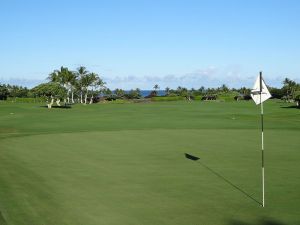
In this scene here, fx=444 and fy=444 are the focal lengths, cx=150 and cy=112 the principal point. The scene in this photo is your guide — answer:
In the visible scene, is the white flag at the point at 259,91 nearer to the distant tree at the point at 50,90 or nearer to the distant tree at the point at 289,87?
the distant tree at the point at 50,90

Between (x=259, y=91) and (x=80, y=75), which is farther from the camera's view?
(x=80, y=75)

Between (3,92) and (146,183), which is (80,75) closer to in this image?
(3,92)

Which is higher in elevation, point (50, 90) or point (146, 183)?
point (50, 90)

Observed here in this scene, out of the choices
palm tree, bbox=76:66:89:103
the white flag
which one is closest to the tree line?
palm tree, bbox=76:66:89:103

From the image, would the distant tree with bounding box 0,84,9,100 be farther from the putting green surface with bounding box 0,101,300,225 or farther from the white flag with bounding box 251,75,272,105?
the white flag with bounding box 251,75,272,105

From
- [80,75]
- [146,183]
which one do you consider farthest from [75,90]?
[146,183]

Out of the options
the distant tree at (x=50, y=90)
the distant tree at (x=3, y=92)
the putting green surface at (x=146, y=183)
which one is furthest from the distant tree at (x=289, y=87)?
the putting green surface at (x=146, y=183)

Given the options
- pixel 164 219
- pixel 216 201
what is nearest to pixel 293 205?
pixel 216 201

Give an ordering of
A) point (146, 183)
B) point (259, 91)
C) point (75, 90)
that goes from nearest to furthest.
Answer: point (259, 91)
point (146, 183)
point (75, 90)

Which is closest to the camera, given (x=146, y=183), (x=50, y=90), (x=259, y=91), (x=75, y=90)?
(x=259, y=91)

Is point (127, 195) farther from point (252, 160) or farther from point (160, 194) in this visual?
point (252, 160)

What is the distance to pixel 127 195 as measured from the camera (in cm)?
1457

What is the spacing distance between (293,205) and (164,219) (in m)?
4.09

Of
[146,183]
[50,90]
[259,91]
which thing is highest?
[50,90]
